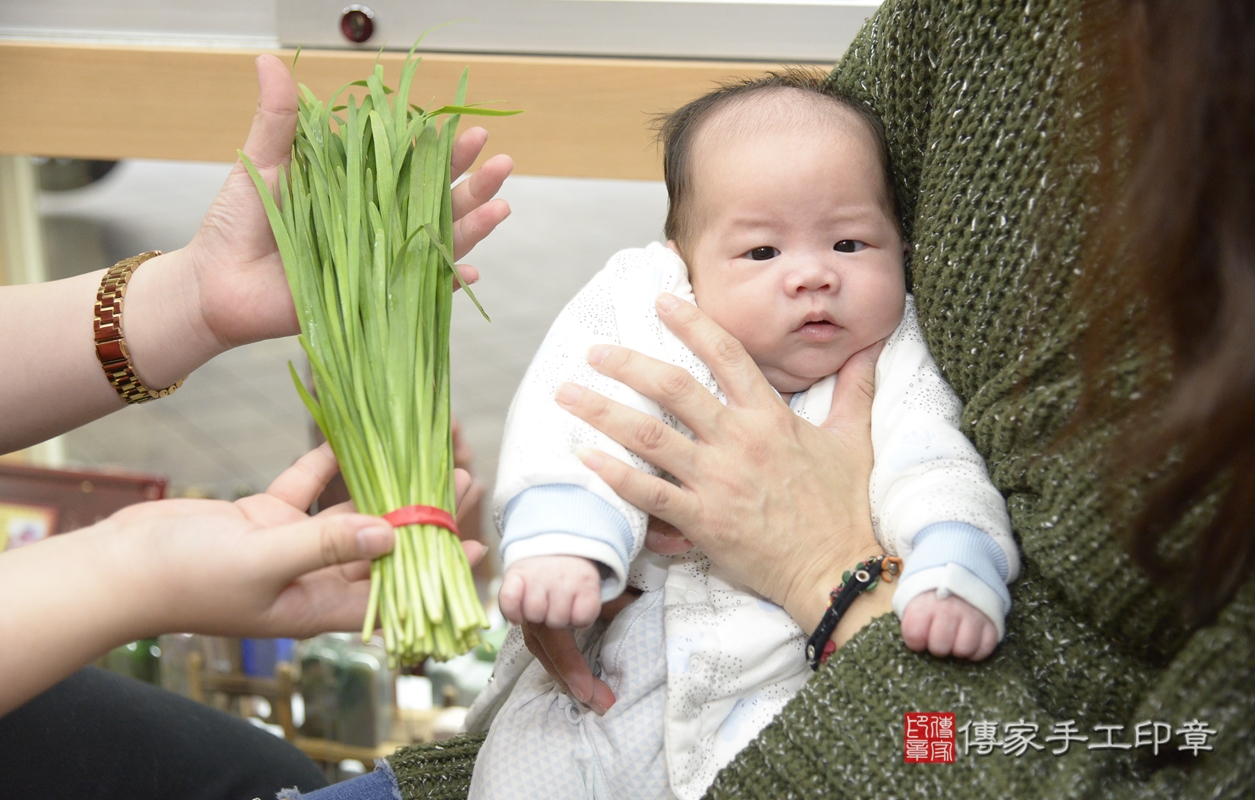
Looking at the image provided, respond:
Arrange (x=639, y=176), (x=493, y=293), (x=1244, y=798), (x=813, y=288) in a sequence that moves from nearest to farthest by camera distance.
→ (x=1244, y=798) → (x=813, y=288) → (x=639, y=176) → (x=493, y=293)

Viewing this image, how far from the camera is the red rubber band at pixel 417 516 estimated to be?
875 mm

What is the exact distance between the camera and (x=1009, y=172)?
94cm

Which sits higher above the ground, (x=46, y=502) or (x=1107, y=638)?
(x=1107, y=638)

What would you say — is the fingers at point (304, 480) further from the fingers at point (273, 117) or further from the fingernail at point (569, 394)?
the fingers at point (273, 117)

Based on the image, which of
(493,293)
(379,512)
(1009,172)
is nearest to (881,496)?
(1009,172)

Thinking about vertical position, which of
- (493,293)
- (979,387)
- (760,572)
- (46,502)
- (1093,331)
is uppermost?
(1093,331)

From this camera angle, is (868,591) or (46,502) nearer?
(868,591)

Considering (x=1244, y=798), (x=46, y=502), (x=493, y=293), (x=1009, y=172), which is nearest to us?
(x=1244, y=798)

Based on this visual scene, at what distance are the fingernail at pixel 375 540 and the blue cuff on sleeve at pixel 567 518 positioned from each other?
119 mm

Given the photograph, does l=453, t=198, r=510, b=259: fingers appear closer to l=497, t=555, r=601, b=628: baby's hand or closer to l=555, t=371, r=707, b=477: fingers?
l=555, t=371, r=707, b=477: fingers

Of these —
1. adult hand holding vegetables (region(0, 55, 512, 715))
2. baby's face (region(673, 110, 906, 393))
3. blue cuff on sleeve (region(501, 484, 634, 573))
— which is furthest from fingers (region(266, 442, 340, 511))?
baby's face (region(673, 110, 906, 393))

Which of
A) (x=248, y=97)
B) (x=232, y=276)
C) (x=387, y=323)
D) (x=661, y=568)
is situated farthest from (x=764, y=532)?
(x=248, y=97)

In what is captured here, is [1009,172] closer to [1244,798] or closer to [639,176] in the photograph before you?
[1244,798]

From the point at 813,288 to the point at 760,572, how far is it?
321 mm
